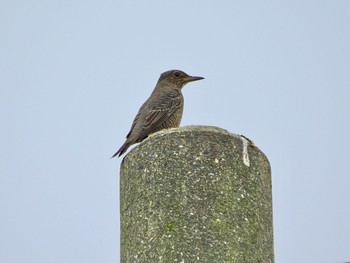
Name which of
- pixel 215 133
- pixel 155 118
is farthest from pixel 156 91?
pixel 215 133

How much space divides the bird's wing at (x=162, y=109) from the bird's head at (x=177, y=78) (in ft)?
2.57

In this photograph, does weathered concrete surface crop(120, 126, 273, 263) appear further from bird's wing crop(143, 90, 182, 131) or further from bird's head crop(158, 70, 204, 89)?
bird's head crop(158, 70, 204, 89)

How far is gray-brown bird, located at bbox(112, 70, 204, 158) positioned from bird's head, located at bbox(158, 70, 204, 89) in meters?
0.14

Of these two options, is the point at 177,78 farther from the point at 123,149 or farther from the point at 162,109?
the point at 123,149

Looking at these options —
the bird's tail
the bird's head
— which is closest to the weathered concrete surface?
the bird's tail

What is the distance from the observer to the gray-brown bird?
9.12 meters

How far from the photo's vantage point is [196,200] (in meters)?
3.67

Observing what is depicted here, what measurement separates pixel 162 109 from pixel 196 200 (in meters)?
5.93

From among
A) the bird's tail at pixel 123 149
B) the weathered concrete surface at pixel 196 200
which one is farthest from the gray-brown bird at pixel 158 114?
the weathered concrete surface at pixel 196 200

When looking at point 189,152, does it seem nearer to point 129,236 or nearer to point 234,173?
point 234,173

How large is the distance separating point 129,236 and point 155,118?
559cm

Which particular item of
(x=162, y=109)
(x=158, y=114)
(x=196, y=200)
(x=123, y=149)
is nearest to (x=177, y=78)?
(x=162, y=109)

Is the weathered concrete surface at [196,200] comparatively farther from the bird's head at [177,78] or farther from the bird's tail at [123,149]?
the bird's head at [177,78]

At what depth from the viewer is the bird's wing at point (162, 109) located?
9242 mm
